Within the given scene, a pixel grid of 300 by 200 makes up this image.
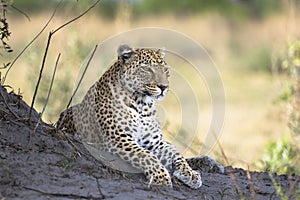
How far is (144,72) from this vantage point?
6.91m

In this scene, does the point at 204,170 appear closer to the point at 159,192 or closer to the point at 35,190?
the point at 159,192

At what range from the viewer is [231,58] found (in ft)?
82.7

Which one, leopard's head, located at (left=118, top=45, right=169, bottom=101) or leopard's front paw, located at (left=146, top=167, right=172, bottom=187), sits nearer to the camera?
leopard's front paw, located at (left=146, top=167, right=172, bottom=187)

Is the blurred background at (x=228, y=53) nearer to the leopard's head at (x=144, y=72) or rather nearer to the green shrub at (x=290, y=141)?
the green shrub at (x=290, y=141)

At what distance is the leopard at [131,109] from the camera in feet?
22.2

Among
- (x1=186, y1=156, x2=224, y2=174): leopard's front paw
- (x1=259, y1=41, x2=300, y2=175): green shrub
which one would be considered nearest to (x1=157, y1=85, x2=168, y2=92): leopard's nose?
(x1=186, y1=156, x2=224, y2=174): leopard's front paw

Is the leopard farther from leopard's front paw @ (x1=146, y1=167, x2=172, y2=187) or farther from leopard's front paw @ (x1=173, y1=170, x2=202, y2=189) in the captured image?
leopard's front paw @ (x1=146, y1=167, x2=172, y2=187)

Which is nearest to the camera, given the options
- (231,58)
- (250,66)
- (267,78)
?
(267,78)

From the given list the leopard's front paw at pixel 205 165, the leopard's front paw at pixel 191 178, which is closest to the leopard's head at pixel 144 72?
the leopard's front paw at pixel 191 178

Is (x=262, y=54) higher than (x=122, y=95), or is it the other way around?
(x=262, y=54)

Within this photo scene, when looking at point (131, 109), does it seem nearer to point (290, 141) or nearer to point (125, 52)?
point (125, 52)

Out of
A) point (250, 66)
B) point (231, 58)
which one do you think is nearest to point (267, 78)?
point (250, 66)

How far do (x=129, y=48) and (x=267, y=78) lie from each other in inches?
573

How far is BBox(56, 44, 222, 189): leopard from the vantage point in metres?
6.78
